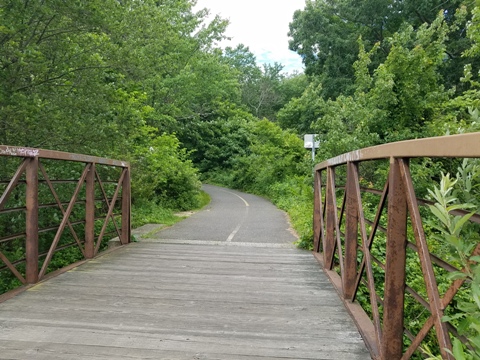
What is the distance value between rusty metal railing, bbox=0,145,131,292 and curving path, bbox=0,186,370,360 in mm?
429

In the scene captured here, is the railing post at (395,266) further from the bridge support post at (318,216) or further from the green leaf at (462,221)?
the bridge support post at (318,216)

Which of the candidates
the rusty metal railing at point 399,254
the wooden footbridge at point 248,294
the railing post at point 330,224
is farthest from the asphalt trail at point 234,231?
the rusty metal railing at point 399,254

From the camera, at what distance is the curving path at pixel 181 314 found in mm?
2629

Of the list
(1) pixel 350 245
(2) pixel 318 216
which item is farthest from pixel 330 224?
(1) pixel 350 245

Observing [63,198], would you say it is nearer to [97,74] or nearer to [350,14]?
[97,74]

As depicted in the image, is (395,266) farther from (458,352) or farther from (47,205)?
(47,205)

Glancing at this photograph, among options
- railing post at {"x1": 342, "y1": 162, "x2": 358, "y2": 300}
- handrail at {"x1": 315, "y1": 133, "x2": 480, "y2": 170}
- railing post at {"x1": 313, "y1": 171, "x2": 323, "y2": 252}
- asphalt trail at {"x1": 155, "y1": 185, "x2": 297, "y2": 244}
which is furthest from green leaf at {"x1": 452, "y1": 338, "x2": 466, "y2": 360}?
asphalt trail at {"x1": 155, "y1": 185, "x2": 297, "y2": 244}

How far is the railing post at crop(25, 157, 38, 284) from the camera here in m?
4.04

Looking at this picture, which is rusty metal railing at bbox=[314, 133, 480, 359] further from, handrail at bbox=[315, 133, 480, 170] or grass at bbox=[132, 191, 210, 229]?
grass at bbox=[132, 191, 210, 229]

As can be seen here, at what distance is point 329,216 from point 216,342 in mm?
2689

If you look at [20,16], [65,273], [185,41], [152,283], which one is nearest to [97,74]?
[20,16]

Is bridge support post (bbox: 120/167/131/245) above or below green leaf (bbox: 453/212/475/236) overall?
below

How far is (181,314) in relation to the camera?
3.30 meters

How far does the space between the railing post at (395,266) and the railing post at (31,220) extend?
3.41 m
